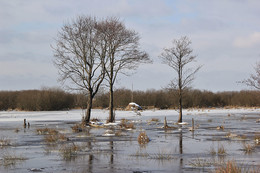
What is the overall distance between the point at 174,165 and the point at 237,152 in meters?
4.02

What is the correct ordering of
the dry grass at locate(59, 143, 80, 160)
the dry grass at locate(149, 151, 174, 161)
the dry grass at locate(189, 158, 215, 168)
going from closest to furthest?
the dry grass at locate(189, 158, 215, 168), the dry grass at locate(149, 151, 174, 161), the dry grass at locate(59, 143, 80, 160)

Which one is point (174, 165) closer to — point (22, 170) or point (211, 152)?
point (211, 152)

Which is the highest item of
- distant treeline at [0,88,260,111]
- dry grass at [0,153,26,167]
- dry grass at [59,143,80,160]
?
distant treeline at [0,88,260,111]

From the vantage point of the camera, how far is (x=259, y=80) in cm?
3372

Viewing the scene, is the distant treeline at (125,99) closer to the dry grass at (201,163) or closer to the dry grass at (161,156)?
the dry grass at (161,156)

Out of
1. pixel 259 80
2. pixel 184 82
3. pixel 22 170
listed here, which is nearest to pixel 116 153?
pixel 22 170

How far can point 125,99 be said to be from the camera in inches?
2557

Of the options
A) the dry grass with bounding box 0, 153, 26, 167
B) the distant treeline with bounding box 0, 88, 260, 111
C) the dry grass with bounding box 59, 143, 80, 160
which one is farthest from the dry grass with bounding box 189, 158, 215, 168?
the distant treeline with bounding box 0, 88, 260, 111

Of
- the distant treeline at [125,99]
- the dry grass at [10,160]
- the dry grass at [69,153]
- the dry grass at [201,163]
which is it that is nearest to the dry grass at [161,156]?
the dry grass at [201,163]

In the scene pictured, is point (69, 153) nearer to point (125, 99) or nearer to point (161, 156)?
point (161, 156)

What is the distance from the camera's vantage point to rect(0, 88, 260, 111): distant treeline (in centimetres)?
5894

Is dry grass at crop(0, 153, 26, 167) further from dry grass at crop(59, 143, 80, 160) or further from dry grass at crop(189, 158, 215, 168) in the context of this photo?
dry grass at crop(189, 158, 215, 168)

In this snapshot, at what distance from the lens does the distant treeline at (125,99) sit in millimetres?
58938

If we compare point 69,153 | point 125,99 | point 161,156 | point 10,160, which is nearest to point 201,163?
point 161,156
